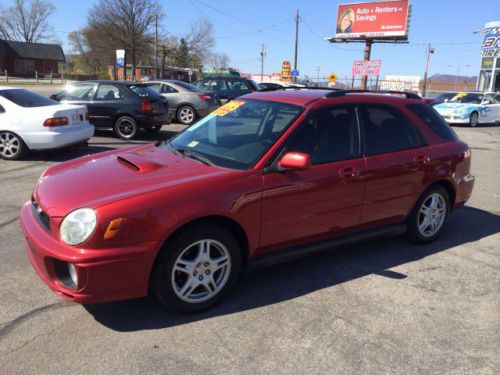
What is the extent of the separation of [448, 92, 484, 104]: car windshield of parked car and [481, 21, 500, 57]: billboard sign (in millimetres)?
17543

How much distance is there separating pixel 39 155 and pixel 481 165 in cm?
952

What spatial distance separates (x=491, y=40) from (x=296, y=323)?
38.2 meters

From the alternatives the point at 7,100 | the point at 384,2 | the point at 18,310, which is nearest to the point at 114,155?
the point at 18,310

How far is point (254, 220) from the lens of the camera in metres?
3.30

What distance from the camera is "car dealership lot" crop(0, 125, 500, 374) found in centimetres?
272

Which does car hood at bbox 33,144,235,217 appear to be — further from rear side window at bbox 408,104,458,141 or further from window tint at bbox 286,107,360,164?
rear side window at bbox 408,104,458,141

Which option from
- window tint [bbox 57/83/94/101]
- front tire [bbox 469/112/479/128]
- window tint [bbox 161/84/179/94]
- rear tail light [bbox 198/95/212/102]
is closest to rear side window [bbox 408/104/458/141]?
window tint [bbox 57/83/94/101]

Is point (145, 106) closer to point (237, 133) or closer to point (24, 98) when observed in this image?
point (24, 98)

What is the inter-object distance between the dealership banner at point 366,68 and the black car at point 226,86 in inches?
453

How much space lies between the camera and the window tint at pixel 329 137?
3646mm

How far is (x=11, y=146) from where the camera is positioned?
8102 millimetres

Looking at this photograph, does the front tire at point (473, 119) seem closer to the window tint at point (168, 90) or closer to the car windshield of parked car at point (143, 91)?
the window tint at point (168, 90)

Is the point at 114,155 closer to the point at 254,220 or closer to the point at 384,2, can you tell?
the point at 254,220

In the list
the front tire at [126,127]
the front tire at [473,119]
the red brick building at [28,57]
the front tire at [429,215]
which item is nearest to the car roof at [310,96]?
the front tire at [429,215]
